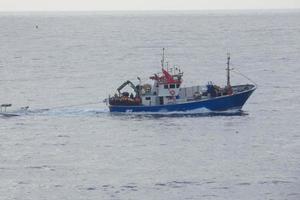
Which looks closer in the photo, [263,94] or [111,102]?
[111,102]

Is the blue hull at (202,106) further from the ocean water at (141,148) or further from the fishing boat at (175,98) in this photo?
the ocean water at (141,148)

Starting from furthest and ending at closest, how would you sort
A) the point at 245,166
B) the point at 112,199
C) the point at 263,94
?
the point at 263,94
the point at 245,166
the point at 112,199

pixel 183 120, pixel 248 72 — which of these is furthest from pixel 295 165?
pixel 248 72

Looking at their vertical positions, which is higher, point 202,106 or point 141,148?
point 202,106

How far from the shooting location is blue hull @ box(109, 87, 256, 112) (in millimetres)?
98375

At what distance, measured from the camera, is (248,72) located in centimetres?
15125

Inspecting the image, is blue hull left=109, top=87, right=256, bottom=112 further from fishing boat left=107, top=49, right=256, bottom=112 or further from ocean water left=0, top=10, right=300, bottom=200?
ocean water left=0, top=10, right=300, bottom=200

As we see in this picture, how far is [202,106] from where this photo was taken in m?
98.5

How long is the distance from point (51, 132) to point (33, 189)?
24.5 m

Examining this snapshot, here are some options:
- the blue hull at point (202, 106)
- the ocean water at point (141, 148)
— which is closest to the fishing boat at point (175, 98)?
the blue hull at point (202, 106)

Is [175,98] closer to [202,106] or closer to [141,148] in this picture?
[202,106]

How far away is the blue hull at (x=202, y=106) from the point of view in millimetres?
98375

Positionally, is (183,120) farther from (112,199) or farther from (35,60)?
(35,60)

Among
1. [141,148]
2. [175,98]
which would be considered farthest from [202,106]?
[141,148]
